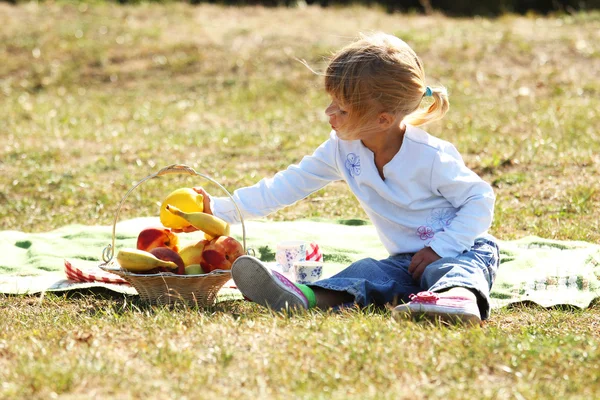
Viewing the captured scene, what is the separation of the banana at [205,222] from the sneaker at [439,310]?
39.1 inches

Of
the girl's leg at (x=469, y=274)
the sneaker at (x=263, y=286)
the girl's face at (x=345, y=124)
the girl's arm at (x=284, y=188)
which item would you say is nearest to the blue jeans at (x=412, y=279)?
the girl's leg at (x=469, y=274)

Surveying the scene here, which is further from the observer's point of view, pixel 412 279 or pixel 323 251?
pixel 323 251

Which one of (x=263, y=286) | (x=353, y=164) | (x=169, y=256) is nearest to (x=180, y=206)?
(x=169, y=256)

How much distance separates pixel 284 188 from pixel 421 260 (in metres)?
0.81

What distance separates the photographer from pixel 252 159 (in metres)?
7.56

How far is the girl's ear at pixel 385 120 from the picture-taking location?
3869 mm

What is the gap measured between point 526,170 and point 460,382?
4.27m

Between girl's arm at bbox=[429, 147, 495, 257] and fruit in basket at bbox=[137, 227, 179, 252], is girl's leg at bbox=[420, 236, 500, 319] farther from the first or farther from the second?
fruit in basket at bbox=[137, 227, 179, 252]

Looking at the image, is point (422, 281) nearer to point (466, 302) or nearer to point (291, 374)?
point (466, 302)

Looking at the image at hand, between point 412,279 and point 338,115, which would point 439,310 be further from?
point 338,115

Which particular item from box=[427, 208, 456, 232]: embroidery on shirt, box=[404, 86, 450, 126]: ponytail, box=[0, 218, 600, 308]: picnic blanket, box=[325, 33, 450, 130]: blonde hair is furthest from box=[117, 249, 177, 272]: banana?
box=[404, 86, 450, 126]: ponytail

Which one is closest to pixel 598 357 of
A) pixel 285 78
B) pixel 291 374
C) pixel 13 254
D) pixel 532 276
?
pixel 291 374

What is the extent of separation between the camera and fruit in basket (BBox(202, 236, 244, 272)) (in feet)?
12.6

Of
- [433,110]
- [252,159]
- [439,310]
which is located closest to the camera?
[439,310]
